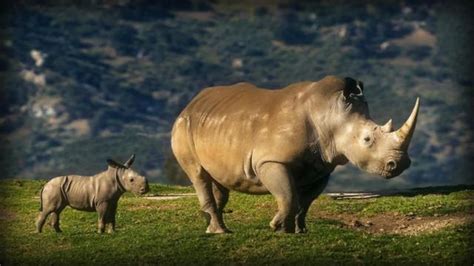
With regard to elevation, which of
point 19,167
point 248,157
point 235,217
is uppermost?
point 248,157

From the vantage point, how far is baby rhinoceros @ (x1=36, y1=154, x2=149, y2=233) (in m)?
19.8

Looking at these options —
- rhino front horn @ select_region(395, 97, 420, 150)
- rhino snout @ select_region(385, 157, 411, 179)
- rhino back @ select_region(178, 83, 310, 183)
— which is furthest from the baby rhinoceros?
rhino front horn @ select_region(395, 97, 420, 150)

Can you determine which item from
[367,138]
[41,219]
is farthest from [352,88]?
[41,219]

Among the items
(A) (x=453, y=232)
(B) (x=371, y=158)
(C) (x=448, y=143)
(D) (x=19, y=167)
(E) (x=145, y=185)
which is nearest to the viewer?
(B) (x=371, y=158)

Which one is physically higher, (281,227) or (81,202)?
(281,227)

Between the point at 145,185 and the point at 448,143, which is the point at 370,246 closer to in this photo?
the point at 145,185

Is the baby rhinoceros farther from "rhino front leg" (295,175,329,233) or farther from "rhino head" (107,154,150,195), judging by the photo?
"rhino front leg" (295,175,329,233)

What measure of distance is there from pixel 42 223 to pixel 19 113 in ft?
572

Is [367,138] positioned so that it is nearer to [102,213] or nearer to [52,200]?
[102,213]

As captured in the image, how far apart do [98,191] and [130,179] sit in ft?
2.31

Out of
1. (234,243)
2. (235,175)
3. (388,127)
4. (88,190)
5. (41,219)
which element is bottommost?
(41,219)

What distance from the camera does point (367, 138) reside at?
53.4 ft

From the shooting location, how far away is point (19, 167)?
172m

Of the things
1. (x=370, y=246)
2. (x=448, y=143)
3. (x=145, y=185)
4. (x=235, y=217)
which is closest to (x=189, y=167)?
(x=145, y=185)
